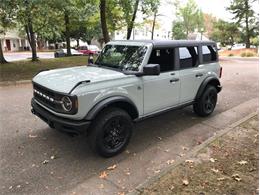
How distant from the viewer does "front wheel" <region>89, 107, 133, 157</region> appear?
398 centimetres

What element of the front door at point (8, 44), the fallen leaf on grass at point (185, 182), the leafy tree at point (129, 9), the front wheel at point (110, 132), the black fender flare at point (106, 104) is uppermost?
the leafy tree at point (129, 9)

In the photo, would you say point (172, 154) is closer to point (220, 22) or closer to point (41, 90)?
point (41, 90)

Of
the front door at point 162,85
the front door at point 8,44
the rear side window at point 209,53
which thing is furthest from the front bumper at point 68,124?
the front door at point 8,44

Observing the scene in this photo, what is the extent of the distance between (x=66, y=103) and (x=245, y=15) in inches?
1488

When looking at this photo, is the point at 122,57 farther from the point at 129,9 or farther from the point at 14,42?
the point at 14,42

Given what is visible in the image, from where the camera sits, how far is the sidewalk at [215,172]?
325 centimetres

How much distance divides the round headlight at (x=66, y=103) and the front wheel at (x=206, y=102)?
3.30 metres

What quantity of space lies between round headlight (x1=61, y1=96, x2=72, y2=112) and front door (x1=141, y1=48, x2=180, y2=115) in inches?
55.8

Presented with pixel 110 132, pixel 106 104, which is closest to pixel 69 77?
pixel 106 104

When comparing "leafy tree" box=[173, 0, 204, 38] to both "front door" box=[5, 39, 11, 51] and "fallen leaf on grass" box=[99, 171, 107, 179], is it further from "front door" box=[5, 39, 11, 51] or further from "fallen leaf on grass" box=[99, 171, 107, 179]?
"fallen leaf on grass" box=[99, 171, 107, 179]

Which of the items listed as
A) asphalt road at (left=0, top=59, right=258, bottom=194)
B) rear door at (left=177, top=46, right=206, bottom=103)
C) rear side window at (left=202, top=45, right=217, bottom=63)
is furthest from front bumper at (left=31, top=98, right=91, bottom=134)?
rear side window at (left=202, top=45, right=217, bottom=63)

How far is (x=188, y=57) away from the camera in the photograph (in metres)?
5.54

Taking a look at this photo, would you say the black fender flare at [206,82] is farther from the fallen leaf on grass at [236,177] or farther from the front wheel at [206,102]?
the fallen leaf on grass at [236,177]

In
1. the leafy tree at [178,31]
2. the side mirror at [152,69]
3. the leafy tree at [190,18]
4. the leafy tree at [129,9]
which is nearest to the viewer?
the side mirror at [152,69]
